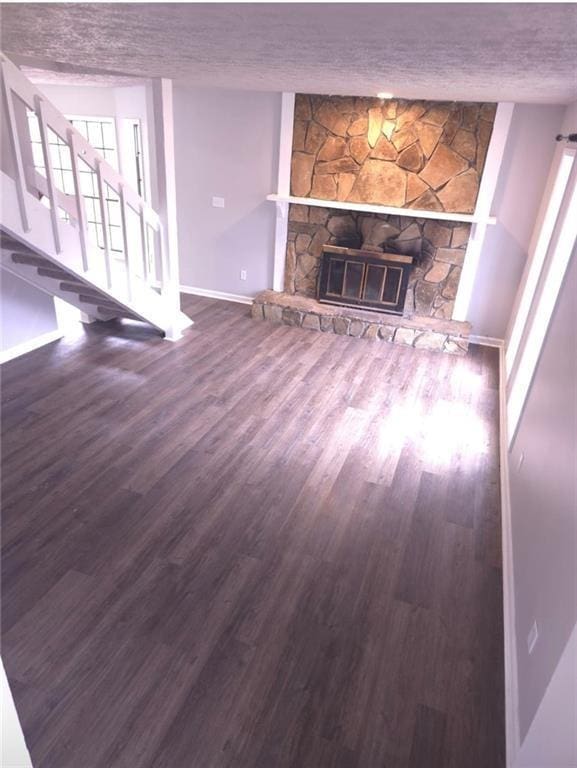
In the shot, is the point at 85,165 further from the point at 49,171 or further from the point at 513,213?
the point at 513,213

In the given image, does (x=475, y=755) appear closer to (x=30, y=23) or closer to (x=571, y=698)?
(x=571, y=698)

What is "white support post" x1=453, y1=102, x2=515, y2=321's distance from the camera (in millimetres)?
4449

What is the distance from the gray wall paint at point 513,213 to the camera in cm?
440

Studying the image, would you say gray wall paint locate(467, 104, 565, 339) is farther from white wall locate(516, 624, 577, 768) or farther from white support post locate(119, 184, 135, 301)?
white wall locate(516, 624, 577, 768)

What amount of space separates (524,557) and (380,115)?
4.30m

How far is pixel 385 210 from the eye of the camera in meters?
4.92

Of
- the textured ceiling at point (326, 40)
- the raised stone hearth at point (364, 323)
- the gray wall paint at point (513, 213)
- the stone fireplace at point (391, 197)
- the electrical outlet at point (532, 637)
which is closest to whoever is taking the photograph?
the textured ceiling at point (326, 40)

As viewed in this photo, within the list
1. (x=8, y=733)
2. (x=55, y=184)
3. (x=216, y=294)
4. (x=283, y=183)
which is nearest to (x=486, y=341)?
(x=283, y=183)

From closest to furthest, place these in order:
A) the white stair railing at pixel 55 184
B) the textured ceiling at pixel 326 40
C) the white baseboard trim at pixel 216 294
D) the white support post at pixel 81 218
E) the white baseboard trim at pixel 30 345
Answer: the textured ceiling at pixel 326 40, the white stair railing at pixel 55 184, the white support post at pixel 81 218, the white baseboard trim at pixel 30 345, the white baseboard trim at pixel 216 294

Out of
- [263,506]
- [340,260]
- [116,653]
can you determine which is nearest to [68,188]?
[340,260]

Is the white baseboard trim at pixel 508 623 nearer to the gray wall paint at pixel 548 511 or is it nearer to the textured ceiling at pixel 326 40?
the gray wall paint at pixel 548 511

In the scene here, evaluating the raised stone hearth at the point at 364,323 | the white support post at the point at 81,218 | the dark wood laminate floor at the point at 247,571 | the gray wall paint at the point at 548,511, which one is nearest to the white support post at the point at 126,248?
the white support post at the point at 81,218

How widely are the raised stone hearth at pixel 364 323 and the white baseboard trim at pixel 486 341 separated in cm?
25

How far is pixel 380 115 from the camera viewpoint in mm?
4777
